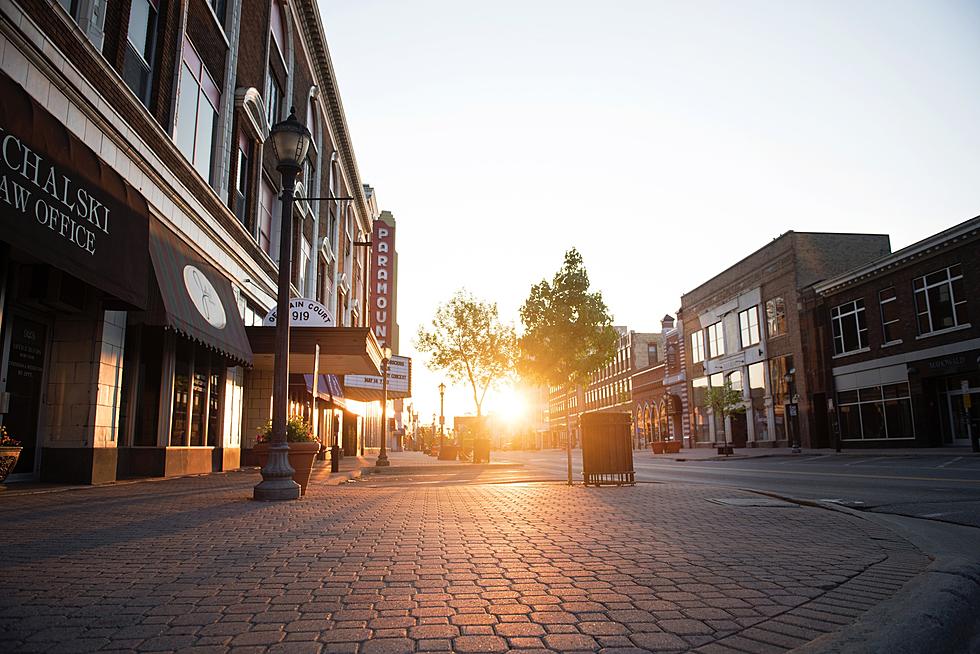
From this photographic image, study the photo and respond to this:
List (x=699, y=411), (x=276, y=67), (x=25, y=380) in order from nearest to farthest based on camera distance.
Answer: (x=25, y=380)
(x=276, y=67)
(x=699, y=411)

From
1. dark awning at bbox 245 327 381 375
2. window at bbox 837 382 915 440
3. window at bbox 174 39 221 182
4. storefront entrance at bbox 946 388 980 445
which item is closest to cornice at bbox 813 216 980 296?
window at bbox 837 382 915 440

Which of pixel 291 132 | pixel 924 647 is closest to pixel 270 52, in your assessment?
pixel 291 132

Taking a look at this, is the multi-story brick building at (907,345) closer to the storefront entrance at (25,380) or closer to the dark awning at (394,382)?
the dark awning at (394,382)

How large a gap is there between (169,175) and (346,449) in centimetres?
3323

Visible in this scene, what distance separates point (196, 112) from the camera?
15.5m

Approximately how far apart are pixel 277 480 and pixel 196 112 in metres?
10.1

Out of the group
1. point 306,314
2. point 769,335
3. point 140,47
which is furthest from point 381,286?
point 140,47

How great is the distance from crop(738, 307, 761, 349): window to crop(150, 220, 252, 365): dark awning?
119ft

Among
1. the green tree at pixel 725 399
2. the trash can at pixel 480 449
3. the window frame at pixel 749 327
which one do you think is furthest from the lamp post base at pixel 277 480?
the window frame at pixel 749 327

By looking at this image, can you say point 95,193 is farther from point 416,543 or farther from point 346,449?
point 346,449

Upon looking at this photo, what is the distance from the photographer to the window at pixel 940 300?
27.7 meters

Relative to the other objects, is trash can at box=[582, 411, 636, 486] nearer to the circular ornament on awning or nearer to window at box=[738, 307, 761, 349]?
the circular ornament on awning

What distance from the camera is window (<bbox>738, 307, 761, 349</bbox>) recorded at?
43.8 meters

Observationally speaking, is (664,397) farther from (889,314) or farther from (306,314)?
(306,314)
